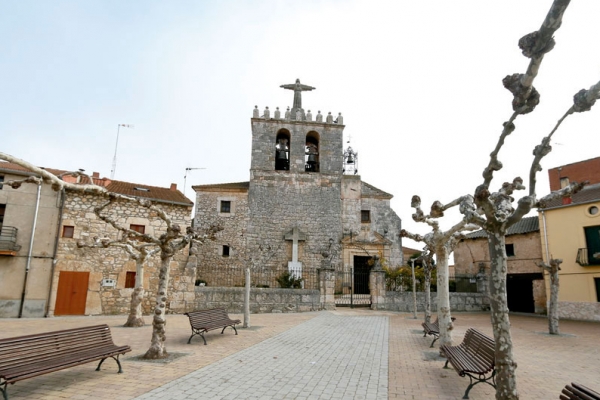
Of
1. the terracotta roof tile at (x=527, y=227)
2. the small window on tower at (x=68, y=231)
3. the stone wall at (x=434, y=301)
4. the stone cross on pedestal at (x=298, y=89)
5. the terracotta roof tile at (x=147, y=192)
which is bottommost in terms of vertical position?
the stone wall at (x=434, y=301)

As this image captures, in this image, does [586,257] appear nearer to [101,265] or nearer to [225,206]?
[225,206]

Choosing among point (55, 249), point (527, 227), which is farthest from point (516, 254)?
point (55, 249)

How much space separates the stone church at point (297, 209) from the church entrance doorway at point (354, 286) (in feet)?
0.63

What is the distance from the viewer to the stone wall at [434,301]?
1808 cm

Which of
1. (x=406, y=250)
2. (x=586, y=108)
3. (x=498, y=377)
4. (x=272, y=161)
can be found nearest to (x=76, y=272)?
(x=272, y=161)

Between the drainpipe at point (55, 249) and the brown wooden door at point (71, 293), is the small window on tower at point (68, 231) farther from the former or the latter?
the brown wooden door at point (71, 293)

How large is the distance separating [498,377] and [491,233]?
1.49 meters

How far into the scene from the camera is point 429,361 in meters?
7.41

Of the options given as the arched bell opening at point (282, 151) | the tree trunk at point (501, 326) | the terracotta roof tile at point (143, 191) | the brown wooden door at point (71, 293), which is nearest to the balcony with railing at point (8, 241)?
the brown wooden door at point (71, 293)

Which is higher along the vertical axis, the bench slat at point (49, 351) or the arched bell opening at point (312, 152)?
the arched bell opening at point (312, 152)

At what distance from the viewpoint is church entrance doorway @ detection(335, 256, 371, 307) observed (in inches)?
735

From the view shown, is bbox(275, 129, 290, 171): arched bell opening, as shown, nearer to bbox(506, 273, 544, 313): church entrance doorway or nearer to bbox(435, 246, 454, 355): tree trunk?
bbox(506, 273, 544, 313): church entrance doorway

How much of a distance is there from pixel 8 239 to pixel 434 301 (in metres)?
19.2

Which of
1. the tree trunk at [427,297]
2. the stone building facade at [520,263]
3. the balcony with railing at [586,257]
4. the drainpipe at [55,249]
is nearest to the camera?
the tree trunk at [427,297]
